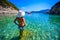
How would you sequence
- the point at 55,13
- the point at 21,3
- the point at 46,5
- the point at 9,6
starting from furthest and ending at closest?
the point at 55,13
the point at 9,6
the point at 46,5
the point at 21,3

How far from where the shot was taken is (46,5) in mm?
8805

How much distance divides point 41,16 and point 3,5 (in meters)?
2.41

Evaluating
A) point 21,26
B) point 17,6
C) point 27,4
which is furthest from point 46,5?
point 21,26

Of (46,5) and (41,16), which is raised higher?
(46,5)

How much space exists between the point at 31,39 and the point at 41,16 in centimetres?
577

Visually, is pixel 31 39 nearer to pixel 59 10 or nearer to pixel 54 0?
pixel 54 0

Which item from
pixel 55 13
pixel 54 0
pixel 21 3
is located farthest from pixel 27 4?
pixel 55 13

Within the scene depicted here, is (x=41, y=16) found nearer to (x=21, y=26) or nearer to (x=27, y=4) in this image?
(x=27, y=4)

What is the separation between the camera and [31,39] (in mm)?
4520

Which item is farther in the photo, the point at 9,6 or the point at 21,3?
the point at 9,6

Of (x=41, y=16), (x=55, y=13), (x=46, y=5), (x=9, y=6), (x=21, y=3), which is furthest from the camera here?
(x=55, y=13)

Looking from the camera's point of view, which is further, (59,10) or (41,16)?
(59,10)

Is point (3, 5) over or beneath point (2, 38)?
over

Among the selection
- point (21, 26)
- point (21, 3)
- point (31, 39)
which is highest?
point (21, 3)
